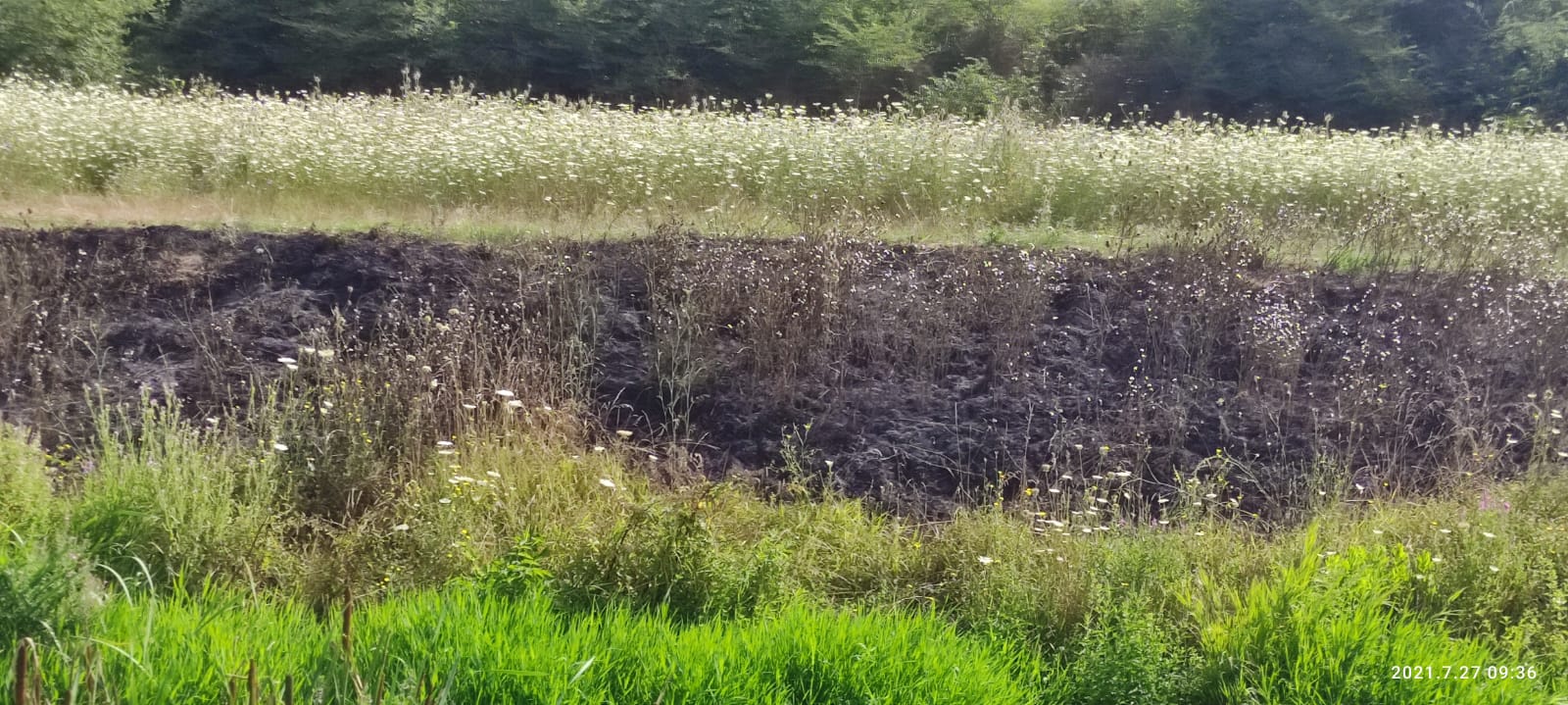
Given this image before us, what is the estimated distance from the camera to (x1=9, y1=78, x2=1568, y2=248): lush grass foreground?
8680 mm

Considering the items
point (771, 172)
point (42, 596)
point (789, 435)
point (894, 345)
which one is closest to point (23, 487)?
point (42, 596)

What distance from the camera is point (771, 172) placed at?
9.16 m

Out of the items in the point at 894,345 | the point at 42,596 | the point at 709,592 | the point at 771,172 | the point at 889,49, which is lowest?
the point at 709,592

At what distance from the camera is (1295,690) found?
127 inches

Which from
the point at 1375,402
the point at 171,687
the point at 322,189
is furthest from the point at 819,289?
the point at 322,189

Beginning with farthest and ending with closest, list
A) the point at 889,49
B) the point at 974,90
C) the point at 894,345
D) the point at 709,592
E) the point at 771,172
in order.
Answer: the point at 889,49 → the point at 974,90 → the point at 771,172 → the point at 894,345 → the point at 709,592

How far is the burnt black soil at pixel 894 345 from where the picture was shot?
17.8 ft

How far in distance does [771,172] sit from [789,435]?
4.19 meters

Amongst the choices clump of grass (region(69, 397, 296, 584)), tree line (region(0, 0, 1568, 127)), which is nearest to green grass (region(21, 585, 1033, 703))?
clump of grass (region(69, 397, 296, 584))

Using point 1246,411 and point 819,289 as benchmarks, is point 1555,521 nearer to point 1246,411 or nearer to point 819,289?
point 1246,411

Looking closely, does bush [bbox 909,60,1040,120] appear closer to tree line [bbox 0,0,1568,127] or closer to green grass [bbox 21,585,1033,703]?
tree line [bbox 0,0,1568,127]

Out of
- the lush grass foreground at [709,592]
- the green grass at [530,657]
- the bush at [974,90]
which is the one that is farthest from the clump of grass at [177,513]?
the bush at [974,90]

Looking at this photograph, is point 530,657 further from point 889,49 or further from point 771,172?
point 889,49

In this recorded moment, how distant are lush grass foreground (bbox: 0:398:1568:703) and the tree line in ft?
59.4
